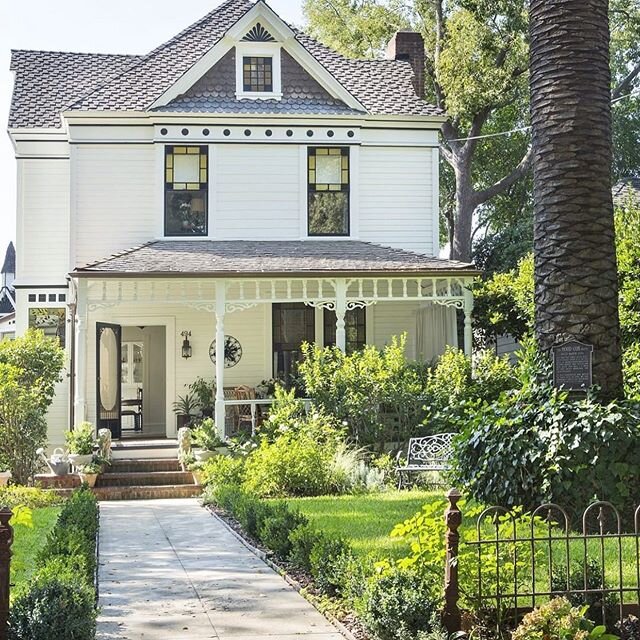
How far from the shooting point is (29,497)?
51.0ft

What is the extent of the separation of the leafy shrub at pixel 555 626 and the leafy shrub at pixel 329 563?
2.29 m

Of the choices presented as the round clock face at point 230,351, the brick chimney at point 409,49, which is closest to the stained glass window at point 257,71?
the brick chimney at point 409,49

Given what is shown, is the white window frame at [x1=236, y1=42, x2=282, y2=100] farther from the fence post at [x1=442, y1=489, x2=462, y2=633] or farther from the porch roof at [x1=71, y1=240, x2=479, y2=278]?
the fence post at [x1=442, y1=489, x2=462, y2=633]

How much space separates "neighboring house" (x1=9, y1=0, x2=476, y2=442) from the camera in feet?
72.9

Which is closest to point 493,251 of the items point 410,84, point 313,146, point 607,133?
point 410,84

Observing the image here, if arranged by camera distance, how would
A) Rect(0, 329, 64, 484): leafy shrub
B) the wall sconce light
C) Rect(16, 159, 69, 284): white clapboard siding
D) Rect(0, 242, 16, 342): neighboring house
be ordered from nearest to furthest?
Rect(0, 329, 64, 484): leafy shrub, the wall sconce light, Rect(16, 159, 69, 284): white clapboard siding, Rect(0, 242, 16, 342): neighboring house

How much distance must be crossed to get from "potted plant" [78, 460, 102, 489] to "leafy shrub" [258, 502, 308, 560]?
22.2ft

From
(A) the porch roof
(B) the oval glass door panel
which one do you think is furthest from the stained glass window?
(B) the oval glass door panel

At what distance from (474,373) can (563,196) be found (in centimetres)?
922

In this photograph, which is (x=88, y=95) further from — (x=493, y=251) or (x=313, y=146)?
(x=493, y=251)

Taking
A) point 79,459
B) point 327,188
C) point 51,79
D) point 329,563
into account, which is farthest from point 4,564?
point 51,79

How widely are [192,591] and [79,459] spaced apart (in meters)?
9.04

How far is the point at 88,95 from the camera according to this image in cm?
2281

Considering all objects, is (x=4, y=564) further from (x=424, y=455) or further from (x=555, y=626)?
(x=424, y=455)
